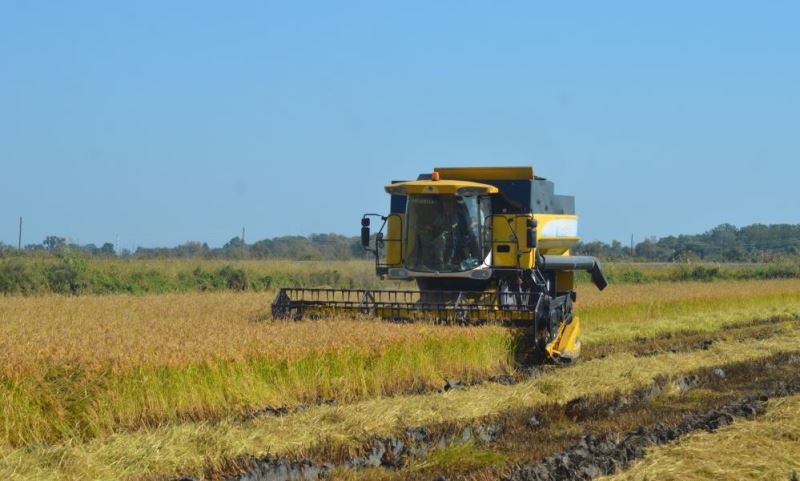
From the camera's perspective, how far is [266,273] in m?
33.9

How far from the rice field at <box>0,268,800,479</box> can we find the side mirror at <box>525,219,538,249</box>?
1.87 metres

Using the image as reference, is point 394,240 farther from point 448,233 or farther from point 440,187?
point 440,187

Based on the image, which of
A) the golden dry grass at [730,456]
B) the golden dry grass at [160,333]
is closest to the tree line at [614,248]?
the golden dry grass at [160,333]

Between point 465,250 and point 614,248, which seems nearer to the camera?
point 465,250

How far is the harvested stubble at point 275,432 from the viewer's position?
8117mm

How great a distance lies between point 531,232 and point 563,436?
7.79 meters

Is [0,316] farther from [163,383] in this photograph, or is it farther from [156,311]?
[163,383]

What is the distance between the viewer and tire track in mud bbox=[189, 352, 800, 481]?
315 inches

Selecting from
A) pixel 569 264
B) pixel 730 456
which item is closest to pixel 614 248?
pixel 569 264

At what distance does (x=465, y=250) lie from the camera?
1759cm

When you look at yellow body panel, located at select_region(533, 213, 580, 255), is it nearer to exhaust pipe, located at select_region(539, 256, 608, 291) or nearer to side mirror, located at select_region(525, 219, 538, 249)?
exhaust pipe, located at select_region(539, 256, 608, 291)

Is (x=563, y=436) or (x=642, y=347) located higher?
(x=642, y=347)

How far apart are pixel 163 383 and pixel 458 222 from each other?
7.70m

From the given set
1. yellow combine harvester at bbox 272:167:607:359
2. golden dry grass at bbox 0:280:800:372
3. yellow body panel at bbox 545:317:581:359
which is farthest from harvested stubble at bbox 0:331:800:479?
yellow combine harvester at bbox 272:167:607:359
